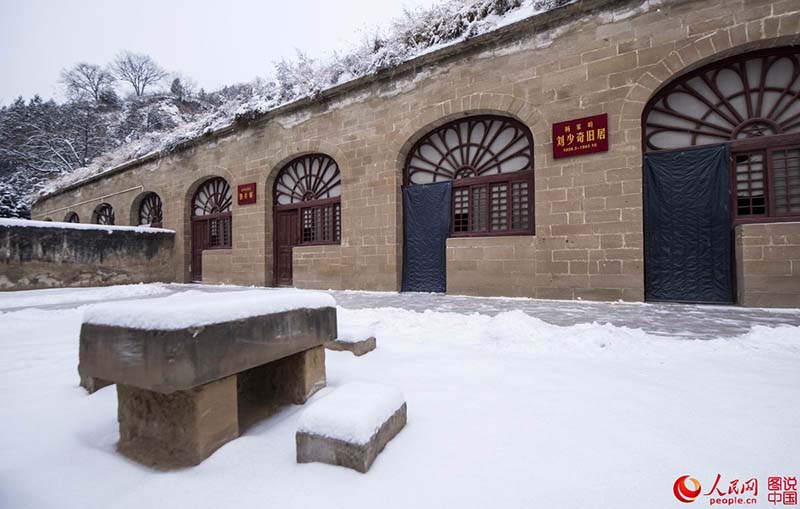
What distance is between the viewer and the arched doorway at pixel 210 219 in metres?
11.5

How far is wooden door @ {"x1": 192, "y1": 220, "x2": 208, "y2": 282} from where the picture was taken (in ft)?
39.6

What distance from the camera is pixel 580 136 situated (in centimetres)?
615

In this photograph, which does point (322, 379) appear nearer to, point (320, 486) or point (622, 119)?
point (320, 486)

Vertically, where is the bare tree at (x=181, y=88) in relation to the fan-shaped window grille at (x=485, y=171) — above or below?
above

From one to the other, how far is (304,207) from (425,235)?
3.80 meters

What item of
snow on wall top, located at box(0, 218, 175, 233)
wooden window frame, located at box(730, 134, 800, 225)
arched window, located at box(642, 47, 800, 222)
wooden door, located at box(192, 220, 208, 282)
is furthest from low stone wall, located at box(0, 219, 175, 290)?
wooden window frame, located at box(730, 134, 800, 225)

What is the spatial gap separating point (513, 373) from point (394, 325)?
1869 mm

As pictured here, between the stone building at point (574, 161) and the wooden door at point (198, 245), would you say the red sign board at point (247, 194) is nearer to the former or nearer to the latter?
the stone building at point (574, 161)

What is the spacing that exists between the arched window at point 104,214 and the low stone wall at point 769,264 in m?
20.2

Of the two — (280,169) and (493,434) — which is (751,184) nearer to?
(493,434)

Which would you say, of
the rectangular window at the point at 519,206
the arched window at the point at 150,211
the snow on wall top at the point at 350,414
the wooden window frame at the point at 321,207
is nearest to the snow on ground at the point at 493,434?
the snow on wall top at the point at 350,414

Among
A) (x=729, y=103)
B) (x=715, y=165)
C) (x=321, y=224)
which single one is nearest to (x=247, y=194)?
(x=321, y=224)

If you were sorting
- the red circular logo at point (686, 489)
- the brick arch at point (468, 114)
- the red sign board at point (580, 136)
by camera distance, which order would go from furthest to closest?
the brick arch at point (468, 114), the red sign board at point (580, 136), the red circular logo at point (686, 489)

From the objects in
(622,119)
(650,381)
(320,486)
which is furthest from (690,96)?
(320,486)
